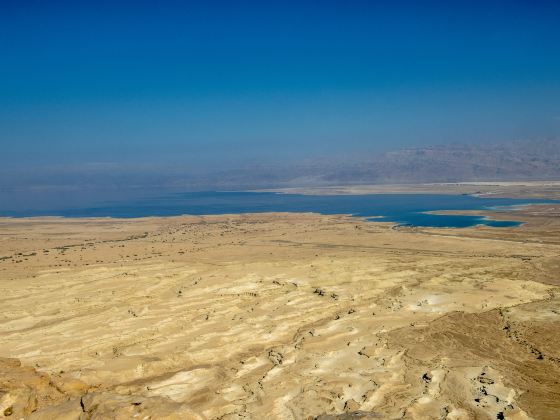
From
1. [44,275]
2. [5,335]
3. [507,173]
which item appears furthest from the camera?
[507,173]

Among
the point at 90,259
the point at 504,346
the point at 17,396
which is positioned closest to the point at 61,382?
the point at 17,396

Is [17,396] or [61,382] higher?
[17,396]

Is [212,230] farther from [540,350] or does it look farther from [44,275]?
[540,350]

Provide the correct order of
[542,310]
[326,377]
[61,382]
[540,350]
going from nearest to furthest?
[61,382]
[326,377]
[540,350]
[542,310]

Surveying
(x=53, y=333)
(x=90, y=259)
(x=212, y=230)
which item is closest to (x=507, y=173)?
(x=212, y=230)

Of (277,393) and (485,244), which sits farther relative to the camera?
Result: (485,244)

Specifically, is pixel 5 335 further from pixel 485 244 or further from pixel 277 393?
pixel 485 244
